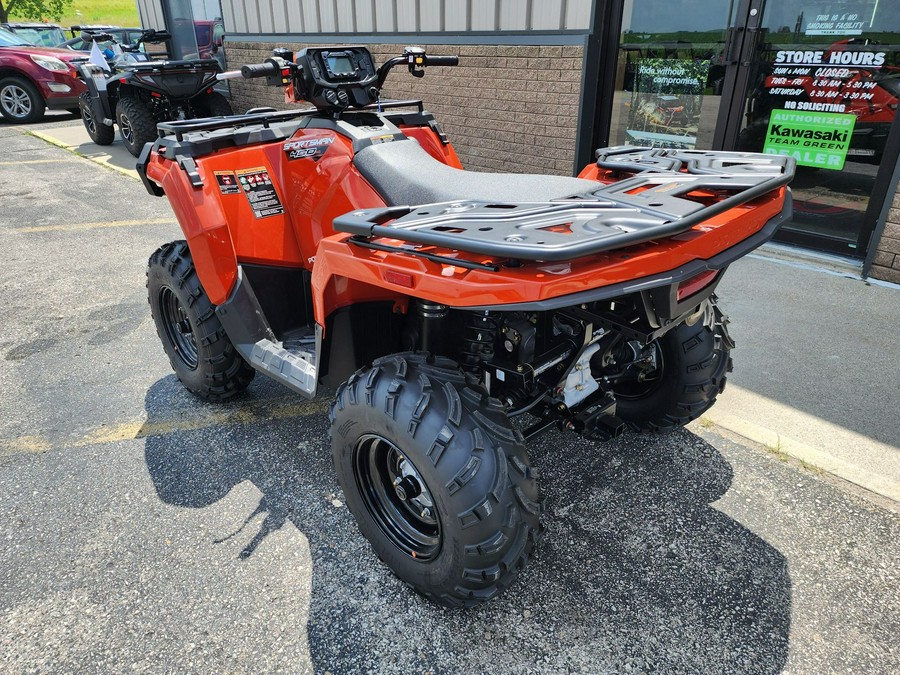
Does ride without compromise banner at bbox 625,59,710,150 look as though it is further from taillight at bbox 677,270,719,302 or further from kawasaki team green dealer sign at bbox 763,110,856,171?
taillight at bbox 677,270,719,302

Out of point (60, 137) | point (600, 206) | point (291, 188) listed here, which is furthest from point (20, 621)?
point (60, 137)

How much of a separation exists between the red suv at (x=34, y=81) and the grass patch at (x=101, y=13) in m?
43.0

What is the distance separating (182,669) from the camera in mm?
2041

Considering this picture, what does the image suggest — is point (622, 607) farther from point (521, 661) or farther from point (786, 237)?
point (786, 237)

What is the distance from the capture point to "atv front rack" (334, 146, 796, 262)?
1582 mm

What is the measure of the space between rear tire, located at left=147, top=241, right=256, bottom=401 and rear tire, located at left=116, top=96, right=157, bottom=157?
7.01m

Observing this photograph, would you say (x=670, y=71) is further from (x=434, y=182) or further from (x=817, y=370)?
(x=434, y=182)

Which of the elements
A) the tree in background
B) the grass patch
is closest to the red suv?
the tree in background

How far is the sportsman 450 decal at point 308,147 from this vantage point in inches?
114

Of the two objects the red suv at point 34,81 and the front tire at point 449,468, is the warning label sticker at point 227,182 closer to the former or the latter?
the front tire at point 449,468

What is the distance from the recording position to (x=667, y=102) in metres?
6.09

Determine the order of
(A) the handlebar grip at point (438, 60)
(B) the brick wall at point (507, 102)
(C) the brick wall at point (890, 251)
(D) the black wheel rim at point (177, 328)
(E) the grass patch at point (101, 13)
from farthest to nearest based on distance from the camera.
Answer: (E) the grass patch at point (101, 13) < (B) the brick wall at point (507, 102) < (C) the brick wall at point (890, 251) < (D) the black wheel rim at point (177, 328) < (A) the handlebar grip at point (438, 60)

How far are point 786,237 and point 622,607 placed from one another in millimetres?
4421

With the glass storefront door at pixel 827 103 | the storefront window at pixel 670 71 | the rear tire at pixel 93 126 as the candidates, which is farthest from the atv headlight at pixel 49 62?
the glass storefront door at pixel 827 103
